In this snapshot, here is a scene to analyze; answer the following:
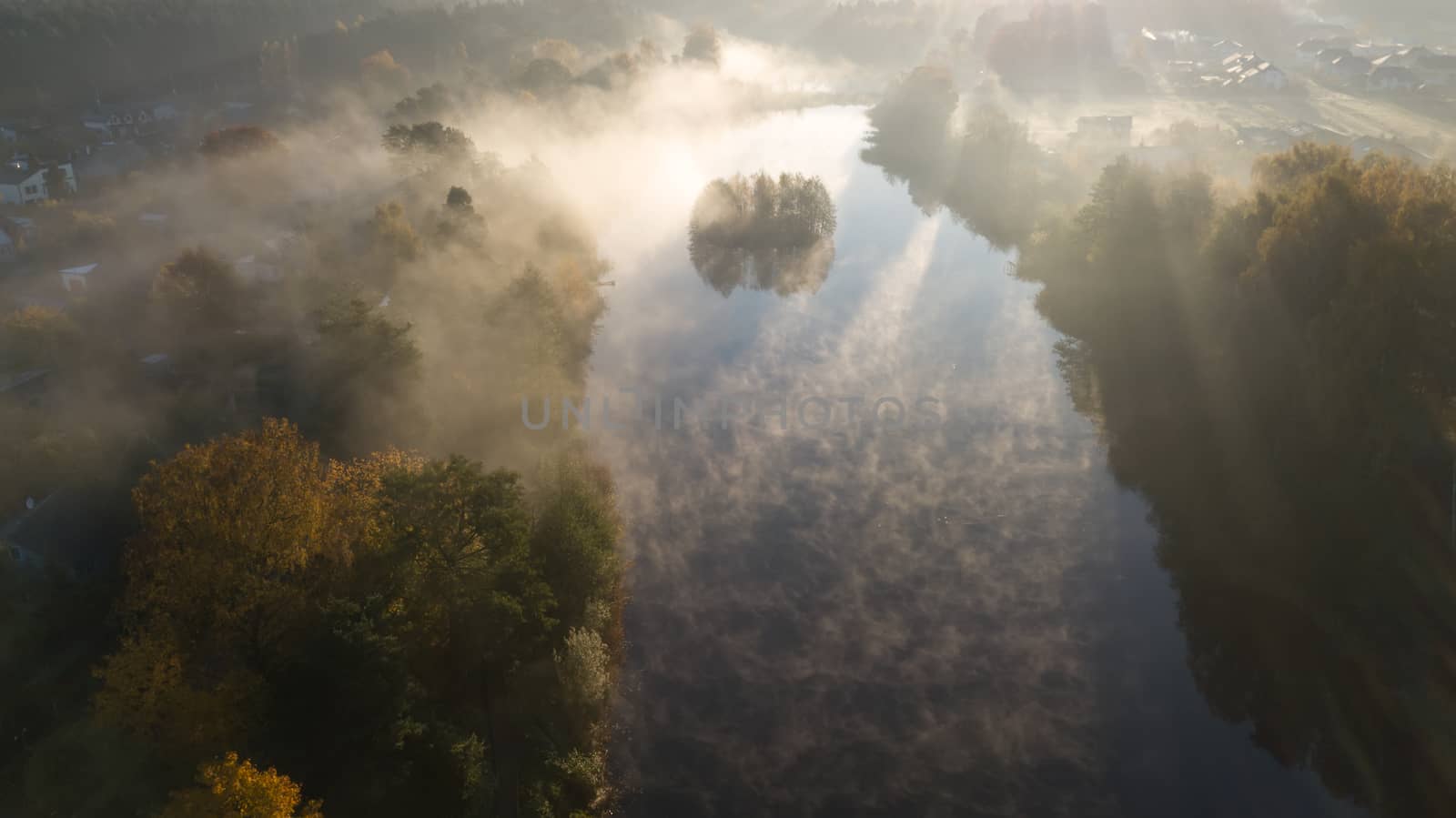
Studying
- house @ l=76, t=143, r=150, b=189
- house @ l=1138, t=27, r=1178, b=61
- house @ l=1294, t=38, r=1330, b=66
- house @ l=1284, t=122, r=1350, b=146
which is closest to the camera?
house @ l=76, t=143, r=150, b=189

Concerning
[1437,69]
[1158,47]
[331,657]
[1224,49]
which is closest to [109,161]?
[331,657]

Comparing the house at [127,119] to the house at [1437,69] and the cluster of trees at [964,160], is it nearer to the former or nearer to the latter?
the cluster of trees at [964,160]

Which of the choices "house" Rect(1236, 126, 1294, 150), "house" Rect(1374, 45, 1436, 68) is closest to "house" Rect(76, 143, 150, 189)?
"house" Rect(1236, 126, 1294, 150)

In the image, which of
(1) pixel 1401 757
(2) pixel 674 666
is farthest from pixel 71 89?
(1) pixel 1401 757

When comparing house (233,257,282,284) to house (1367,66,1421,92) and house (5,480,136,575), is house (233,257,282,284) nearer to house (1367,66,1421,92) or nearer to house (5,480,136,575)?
house (5,480,136,575)

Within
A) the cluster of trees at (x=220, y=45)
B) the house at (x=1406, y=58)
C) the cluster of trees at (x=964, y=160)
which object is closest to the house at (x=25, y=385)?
the cluster of trees at (x=964, y=160)

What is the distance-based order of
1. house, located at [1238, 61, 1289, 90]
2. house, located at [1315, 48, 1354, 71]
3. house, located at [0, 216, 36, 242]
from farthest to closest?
house, located at [1315, 48, 1354, 71]
house, located at [1238, 61, 1289, 90]
house, located at [0, 216, 36, 242]
